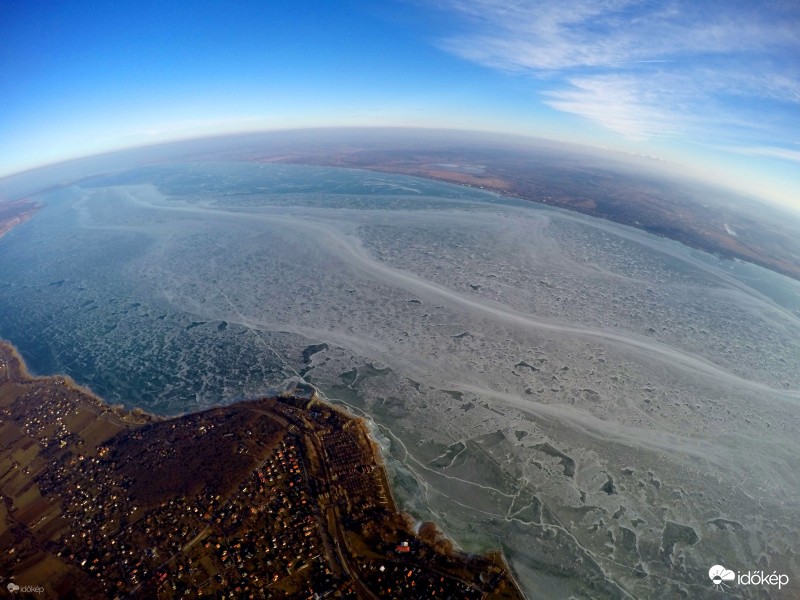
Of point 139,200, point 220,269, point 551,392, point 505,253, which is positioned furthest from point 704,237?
point 139,200

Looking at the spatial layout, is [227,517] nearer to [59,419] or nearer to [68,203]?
[59,419]

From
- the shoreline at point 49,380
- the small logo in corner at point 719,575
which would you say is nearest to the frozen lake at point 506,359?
the small logo in corner at point 719,575

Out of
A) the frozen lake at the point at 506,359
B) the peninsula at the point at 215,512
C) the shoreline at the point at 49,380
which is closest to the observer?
the peninsula at the point at 215,512

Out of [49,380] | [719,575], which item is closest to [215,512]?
[49,380]

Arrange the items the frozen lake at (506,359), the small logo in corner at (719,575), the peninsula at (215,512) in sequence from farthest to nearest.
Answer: the frozen lake at (506,359) → the small logo in corner at (719,575) → the peninsula at (215,512)

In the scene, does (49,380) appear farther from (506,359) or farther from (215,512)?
(506,359)

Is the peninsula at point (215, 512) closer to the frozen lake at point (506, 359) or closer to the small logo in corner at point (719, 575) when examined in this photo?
the frozen lake at point (506, 359)

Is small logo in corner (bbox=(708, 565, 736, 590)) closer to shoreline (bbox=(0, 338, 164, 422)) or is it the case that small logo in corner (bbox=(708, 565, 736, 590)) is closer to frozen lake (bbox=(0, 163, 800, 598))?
frozen lake (bbox=(0, 163, 800, 598))
